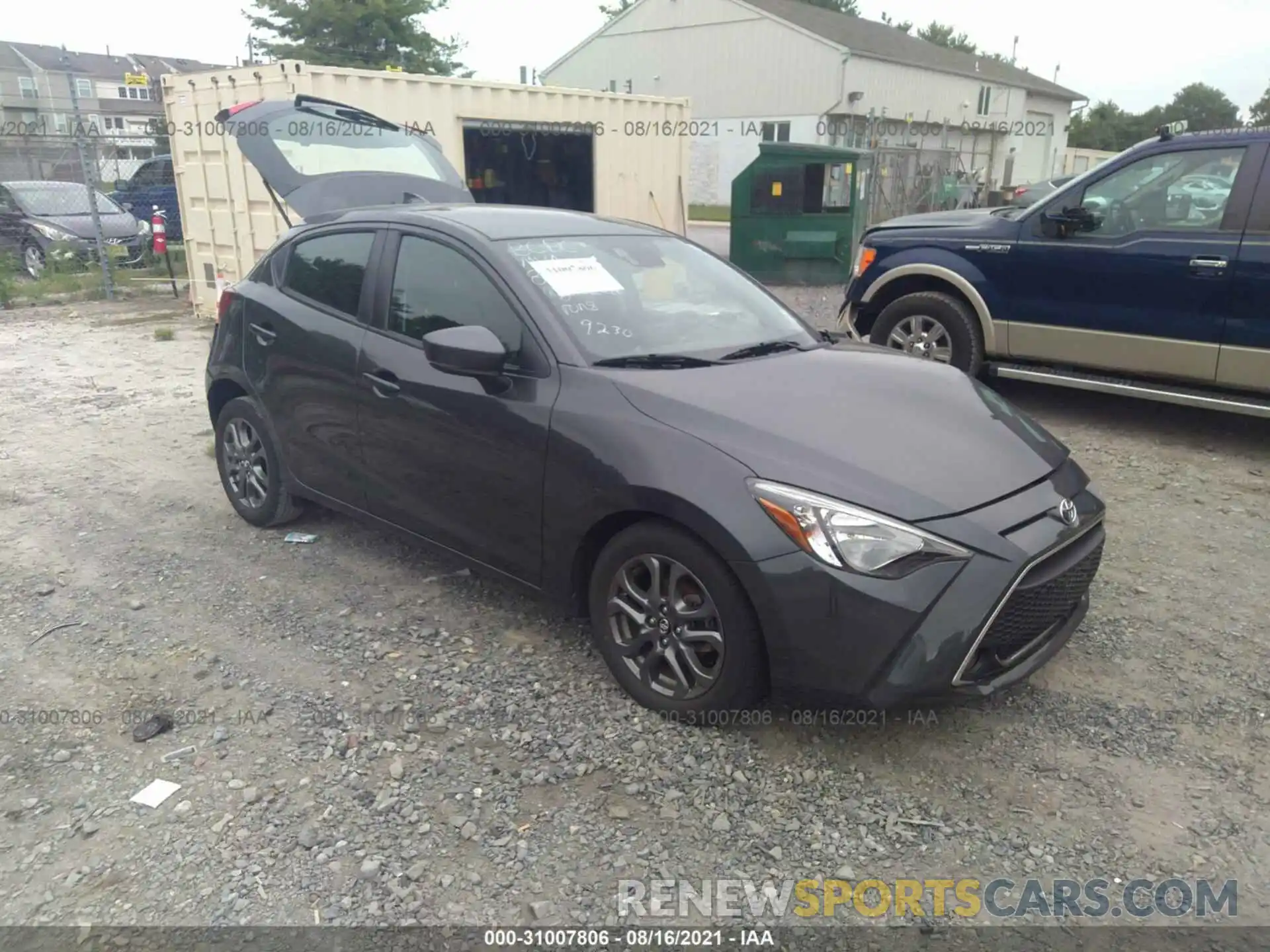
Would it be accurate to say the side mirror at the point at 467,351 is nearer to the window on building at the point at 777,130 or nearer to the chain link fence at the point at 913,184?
the chain link fence at the point at 913,184

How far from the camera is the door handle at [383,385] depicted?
3809 mm

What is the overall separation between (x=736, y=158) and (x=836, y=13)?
11.5 meters

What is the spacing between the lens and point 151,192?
1702 centimetres

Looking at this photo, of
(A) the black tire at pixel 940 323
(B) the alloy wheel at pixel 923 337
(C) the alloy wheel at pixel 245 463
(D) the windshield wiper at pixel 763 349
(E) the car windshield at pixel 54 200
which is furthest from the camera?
(E) the car windshield at pixel 54 200

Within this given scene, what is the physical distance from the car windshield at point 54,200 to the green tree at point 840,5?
46262 mm

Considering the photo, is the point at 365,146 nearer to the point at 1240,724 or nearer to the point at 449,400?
the point at 449,400

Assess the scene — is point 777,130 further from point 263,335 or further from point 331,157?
point 263,335

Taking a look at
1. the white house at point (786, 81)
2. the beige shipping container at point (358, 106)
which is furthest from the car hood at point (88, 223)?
the white house at point (786, 81)

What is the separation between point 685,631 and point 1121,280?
4.48m

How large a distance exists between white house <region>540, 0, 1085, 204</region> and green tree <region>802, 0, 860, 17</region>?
44.4ft

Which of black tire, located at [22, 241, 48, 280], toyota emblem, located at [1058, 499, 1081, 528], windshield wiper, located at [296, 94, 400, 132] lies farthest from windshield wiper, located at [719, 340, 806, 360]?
black tire, located at [22, 241, 48, 280]

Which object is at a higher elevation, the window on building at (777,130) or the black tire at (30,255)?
the window on building at (777,130)

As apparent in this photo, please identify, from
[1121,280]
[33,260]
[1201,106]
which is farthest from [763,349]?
[1201,106]

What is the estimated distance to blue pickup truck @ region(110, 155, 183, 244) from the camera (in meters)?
16.9
